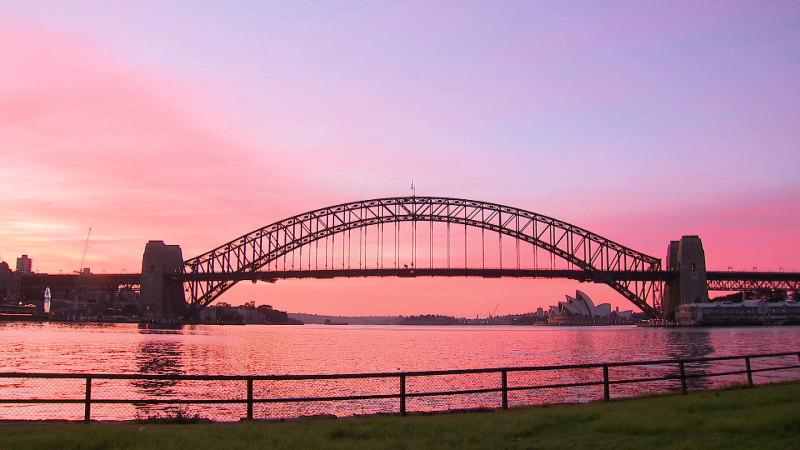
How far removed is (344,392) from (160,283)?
129 metres

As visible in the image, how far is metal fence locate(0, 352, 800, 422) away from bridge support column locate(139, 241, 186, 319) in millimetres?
121679

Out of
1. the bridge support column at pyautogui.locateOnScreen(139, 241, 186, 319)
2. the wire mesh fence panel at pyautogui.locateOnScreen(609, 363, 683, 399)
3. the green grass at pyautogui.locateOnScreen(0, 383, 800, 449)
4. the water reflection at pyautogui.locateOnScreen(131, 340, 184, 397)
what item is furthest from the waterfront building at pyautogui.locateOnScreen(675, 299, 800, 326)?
the green grass at pyautogui.locateOnScreen(0, 383, 800, 449)

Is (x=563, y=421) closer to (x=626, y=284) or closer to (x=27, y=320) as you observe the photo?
(x=626, y=284)

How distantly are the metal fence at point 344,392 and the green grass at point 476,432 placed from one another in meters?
2.18

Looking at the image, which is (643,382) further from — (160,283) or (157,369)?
(160,283)

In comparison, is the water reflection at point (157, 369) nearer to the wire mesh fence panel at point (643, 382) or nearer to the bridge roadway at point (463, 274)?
the wire mesh fence panel at point (643, 382)

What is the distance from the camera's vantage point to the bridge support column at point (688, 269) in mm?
135750

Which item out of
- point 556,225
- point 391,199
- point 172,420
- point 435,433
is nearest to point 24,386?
point 172,420

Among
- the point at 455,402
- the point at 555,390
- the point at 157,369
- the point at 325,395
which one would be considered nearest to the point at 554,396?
the point at 555,390

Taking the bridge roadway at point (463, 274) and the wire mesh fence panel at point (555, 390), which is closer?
the wire mesh fence panel at point (555, 390)

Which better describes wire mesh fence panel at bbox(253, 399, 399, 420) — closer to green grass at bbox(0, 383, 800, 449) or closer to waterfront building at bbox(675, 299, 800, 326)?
green grass at bbox(0, 383, 800, 449)

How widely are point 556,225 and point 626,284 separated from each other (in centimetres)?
1732

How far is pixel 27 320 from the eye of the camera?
7057 inches

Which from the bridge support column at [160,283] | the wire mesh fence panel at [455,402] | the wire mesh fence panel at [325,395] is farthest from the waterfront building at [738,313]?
the wire mesh fence panel at [455,402]
